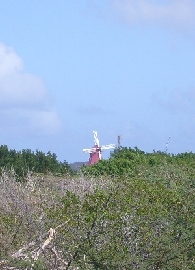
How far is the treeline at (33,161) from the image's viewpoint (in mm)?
26250

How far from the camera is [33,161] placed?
27.1 m

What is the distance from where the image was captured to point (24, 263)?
26.4ft

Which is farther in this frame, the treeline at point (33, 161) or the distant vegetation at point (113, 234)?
the treeline at point (33, 161)

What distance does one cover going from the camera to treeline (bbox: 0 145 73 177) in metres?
26.2

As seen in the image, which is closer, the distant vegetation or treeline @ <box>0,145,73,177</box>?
the distant vegetation

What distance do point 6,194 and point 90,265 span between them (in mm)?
7260

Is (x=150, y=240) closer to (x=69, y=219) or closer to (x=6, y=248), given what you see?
(x=69, y=219)

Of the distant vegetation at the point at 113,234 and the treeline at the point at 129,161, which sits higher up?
the treeline at the point at 129,161

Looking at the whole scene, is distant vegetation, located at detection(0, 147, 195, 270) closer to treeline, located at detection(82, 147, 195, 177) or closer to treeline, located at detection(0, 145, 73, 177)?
treeline, located at detection(82, 147, 195, 177)

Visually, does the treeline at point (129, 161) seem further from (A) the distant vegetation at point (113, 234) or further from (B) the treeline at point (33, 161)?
(A) the distant vegetation at point (113, 234)

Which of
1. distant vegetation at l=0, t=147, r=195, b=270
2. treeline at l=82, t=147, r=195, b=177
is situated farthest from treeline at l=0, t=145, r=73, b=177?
distant vegetation at l=0, t=147, r=195, b=270

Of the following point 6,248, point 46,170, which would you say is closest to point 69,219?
point 6,248

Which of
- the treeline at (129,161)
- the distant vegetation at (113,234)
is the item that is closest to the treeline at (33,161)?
the treeline at (129,161)

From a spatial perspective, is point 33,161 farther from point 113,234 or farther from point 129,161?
point 113,234
